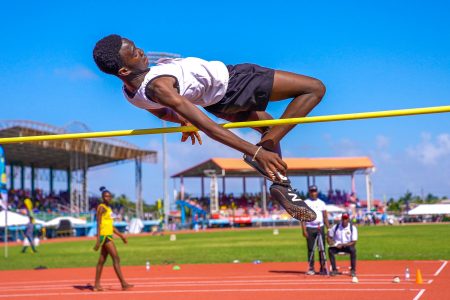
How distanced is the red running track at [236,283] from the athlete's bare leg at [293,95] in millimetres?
5193

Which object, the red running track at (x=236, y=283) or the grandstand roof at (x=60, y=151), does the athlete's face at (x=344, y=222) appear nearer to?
the red running track at (x=236, y=283)

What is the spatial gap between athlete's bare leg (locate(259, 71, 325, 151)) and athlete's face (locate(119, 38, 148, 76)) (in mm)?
815

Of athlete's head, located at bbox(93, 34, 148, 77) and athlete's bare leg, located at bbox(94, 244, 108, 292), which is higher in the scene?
athlete's head, located at bbox(93, 34, 148, 77)

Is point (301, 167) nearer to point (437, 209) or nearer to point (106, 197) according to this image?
point (437, 209)

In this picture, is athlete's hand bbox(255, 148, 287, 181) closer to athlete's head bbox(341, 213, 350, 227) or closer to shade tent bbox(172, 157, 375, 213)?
athlete's head bbox(341, 213, 350, 227)

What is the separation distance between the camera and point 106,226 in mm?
10289

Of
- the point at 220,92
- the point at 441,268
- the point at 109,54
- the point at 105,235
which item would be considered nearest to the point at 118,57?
the point at 109,54

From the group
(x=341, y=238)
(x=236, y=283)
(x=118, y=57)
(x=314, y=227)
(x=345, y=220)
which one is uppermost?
(x=118, y=57)

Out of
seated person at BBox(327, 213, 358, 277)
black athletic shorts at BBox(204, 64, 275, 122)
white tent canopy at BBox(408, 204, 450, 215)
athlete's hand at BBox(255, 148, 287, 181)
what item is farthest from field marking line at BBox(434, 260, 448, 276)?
athlete's hand at BBox(255, 148, 287, 181)

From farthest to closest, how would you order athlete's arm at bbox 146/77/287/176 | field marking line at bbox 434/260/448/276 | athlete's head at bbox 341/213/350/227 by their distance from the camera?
1. athlete's head at bbox 341/213/350/227
2. field marking line at bbox 434/260/448/276
3. athlete's arm at bbox 146/77/287/176

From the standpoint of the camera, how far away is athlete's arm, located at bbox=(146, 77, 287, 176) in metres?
3.59

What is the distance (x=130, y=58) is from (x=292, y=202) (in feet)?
4.17

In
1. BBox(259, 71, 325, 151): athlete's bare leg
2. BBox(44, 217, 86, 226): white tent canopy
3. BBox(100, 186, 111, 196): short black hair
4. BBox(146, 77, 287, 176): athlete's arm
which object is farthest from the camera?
BBox(44, 217, 86, 226): white tent canopy

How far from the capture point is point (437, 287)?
383 inches
